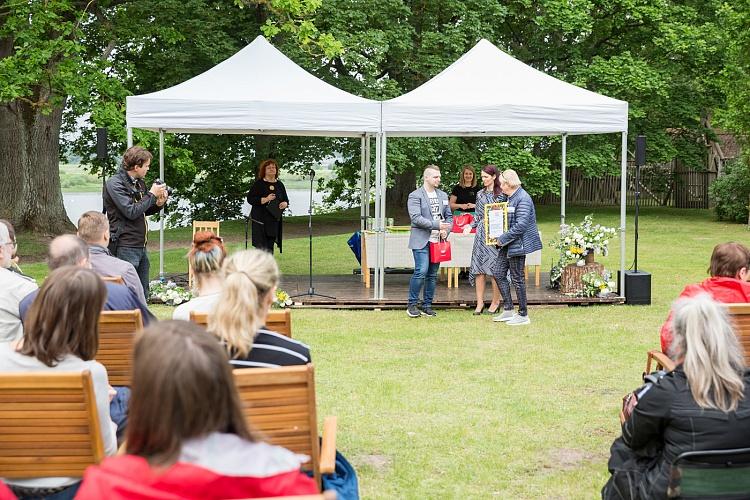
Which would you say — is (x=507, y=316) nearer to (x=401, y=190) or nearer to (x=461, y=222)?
(x=461, y=222)

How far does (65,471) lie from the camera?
3.29 meters

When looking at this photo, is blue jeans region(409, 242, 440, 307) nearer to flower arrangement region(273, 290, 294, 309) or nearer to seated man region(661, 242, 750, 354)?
flower arrangement region(273, 290, 294, 309)

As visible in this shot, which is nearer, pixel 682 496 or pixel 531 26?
pixel 682 496

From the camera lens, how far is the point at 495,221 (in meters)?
9.98

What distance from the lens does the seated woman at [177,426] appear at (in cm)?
204

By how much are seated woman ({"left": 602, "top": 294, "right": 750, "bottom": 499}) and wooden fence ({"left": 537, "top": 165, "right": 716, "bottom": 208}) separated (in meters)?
28.6

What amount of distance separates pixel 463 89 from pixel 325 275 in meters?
3.90

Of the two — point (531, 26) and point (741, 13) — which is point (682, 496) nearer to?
point (741, 13)

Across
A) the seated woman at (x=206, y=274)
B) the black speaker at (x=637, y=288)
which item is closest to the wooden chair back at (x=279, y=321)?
the seated woman at (x=206, y=274)

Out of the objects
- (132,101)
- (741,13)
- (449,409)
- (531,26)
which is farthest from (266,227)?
(531,26)

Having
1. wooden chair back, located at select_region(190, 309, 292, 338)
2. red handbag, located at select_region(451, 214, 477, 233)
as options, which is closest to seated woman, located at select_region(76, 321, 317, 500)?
wooden chair back, located at select_region(190, 309, 292, 338)

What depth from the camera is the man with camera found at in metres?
8.88

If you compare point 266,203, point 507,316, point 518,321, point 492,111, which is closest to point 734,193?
point 492,111

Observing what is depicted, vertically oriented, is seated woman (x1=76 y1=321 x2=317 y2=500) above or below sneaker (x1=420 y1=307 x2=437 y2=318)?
Answer: above
